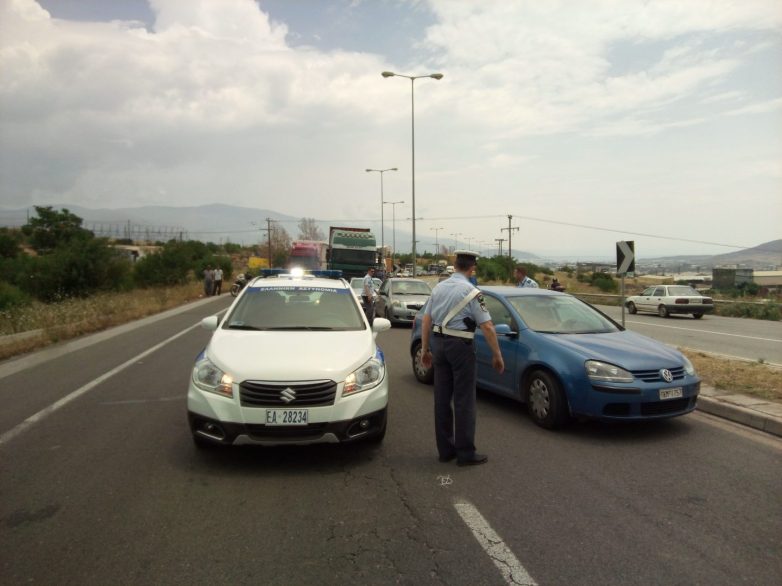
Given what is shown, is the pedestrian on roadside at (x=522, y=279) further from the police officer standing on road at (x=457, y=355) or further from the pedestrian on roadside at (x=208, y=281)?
the pedestrian on roadside at (x=208, y=281)

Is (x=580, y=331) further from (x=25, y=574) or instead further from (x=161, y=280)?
(x=161, y=280)

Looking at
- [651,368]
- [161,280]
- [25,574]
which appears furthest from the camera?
[161,280]

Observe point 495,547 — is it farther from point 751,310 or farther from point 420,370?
point 751,310

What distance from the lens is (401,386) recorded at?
325 inches

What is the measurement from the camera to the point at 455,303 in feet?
16.0

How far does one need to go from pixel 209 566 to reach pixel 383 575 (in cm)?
97

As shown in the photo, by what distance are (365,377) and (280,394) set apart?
754 millimetres

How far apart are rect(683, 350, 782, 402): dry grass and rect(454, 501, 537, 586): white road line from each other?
4.91 meters

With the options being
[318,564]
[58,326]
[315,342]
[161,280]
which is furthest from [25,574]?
[161,280]

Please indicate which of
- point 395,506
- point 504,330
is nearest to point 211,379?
point 395,506

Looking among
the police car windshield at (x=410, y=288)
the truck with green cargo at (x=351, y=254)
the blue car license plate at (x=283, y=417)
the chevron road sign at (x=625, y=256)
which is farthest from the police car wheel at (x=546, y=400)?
the truck with green cargo at (x=351, y=254)

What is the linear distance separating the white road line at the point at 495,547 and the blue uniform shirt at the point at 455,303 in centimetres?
149

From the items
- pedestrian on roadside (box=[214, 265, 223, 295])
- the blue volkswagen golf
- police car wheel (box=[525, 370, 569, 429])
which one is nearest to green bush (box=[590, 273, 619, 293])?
pedestrian on roadside (box=[214, 265, 223, 295])

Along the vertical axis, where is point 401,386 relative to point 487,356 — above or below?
below
